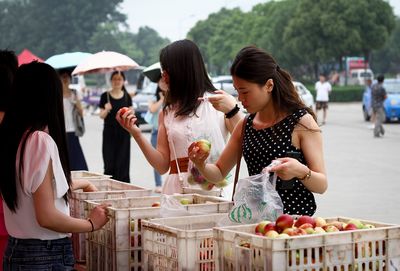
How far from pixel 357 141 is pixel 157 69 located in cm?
1214

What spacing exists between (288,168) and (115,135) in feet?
28.5

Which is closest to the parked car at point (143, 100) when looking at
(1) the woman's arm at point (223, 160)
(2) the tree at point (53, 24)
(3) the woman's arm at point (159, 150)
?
(3) the woman's arm at point (159, 150)

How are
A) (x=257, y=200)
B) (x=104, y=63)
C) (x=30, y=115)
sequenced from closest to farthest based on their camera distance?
(x=30, y=115), (x=257, y=200), (x=104, y=63)

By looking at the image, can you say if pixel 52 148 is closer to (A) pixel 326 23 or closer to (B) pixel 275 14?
(A) pixel 326 23

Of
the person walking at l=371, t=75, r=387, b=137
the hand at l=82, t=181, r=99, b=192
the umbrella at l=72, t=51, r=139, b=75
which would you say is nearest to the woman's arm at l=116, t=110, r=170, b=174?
the hand at l=82, t=181, r=99, b=192

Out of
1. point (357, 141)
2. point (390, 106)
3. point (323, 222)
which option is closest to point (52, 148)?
point (323, 222)

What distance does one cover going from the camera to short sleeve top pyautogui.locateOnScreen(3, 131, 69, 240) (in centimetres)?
421

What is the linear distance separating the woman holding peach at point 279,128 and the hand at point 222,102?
2.24 ft

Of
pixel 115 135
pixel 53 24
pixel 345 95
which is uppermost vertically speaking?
pixel 53 24

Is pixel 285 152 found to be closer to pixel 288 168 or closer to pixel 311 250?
pixel 288 168

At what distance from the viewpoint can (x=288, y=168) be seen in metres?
4.34

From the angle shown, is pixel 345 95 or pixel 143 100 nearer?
pixel 143 100

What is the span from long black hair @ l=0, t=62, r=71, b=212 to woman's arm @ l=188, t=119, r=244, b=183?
903 mm

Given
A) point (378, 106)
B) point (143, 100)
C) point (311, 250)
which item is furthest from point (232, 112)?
point (143, 100)
